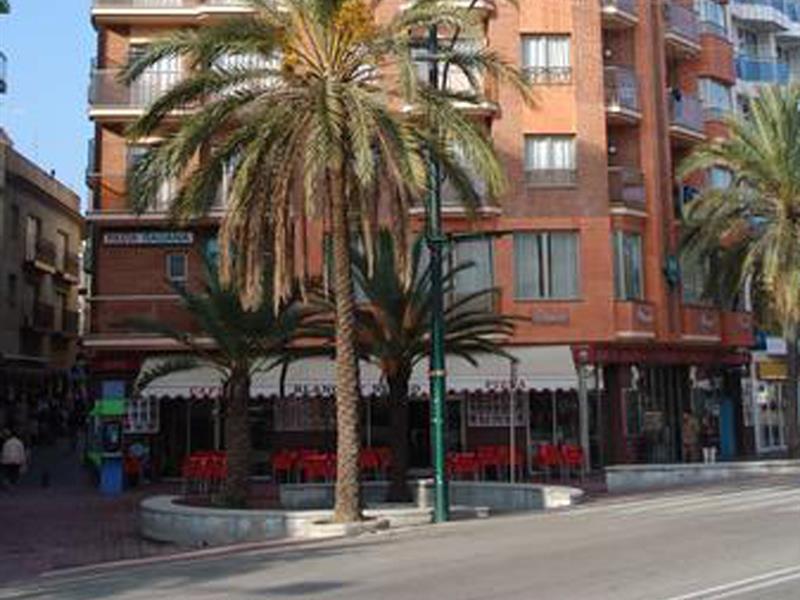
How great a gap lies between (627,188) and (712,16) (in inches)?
456

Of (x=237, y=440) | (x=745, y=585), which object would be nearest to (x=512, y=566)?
(x=745, y=585)

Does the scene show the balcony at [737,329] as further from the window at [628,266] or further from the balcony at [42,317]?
the balcony at [42,317]

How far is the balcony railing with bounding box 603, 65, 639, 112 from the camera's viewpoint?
41938 mm

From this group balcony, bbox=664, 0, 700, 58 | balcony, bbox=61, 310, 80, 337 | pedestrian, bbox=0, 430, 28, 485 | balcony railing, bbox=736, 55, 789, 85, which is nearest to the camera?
pedestrian, bbox=0, 430, 28, 485

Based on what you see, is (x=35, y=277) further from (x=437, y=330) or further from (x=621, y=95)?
(x=437, y=330)

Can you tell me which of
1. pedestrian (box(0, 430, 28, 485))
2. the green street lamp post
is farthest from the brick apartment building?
the green street lamp post

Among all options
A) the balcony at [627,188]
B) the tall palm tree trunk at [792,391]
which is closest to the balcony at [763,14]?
the balcony at [627,188]

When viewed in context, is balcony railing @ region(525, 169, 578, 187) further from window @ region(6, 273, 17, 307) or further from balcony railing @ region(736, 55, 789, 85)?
window @ region(6, 273, 17, 307)

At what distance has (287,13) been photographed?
22.2 metres

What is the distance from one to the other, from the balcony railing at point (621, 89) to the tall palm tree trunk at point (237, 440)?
2047cm

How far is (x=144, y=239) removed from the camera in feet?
131

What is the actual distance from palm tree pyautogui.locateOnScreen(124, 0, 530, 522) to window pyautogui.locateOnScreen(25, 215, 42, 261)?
108 feet

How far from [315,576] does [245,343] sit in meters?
10.8

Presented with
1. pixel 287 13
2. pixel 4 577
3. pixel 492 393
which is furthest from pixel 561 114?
pixel 4 577
